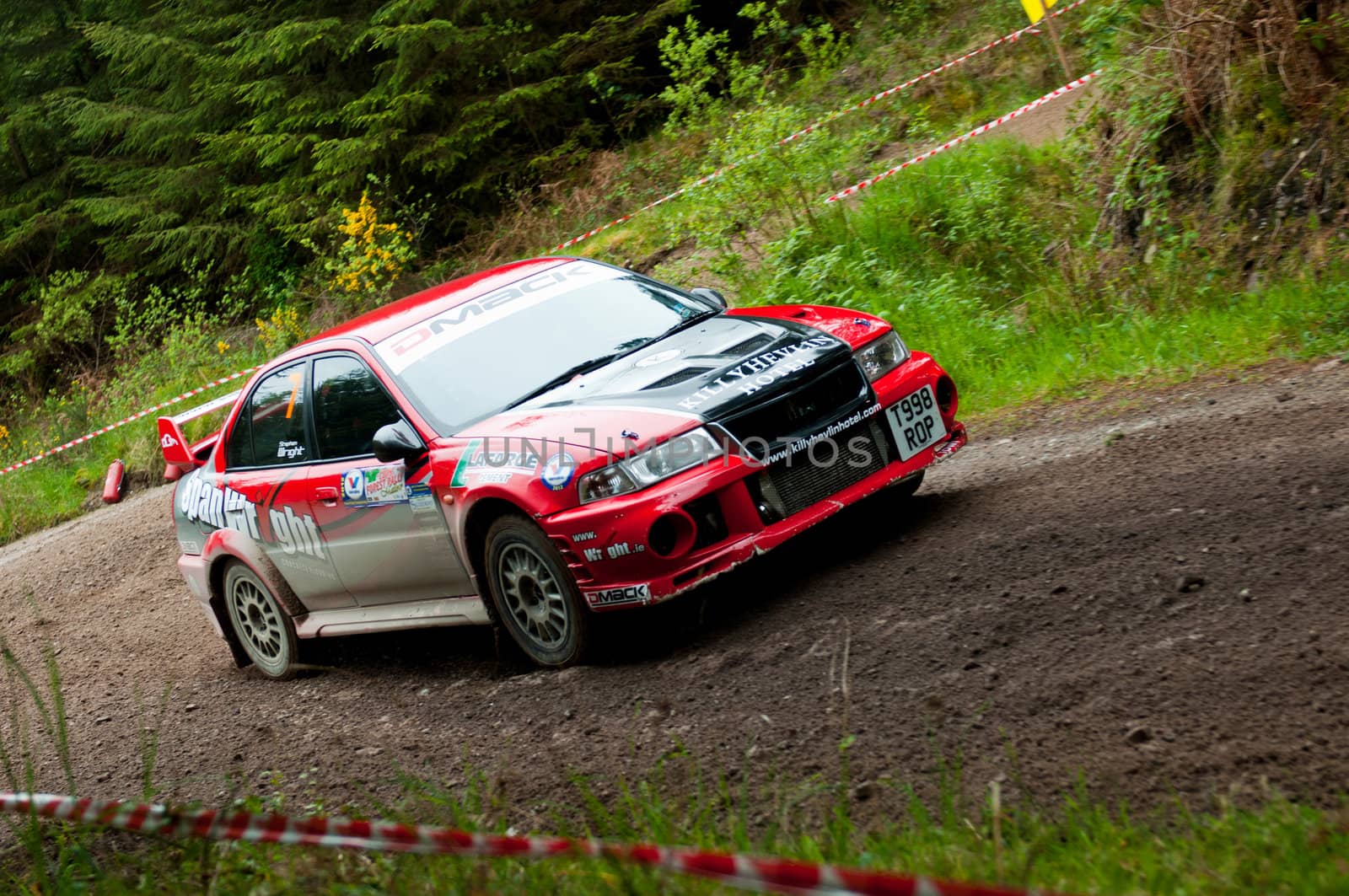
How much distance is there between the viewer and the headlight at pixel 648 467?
510 cm

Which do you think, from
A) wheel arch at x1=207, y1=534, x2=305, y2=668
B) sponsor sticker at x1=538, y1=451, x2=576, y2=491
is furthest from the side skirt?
sponsor sticker at x1=538, y1=451, x2=576, y2=491

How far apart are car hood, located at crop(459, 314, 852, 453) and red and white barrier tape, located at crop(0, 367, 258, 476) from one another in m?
10.8

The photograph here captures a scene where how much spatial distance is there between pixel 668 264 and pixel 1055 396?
6.03m

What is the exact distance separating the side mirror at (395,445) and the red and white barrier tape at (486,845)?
1.79 meters

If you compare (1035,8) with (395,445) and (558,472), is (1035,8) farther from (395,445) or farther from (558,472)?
(558,472)

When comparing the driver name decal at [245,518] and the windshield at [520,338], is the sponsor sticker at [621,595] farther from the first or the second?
the driver name decal at [245,518]

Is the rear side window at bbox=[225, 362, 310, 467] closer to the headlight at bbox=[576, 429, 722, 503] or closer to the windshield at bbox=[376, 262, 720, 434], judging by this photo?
the windshield at bbox=[376, 262, 720, 434]

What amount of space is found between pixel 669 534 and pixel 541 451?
2.05ft

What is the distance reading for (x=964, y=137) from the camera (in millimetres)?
12469

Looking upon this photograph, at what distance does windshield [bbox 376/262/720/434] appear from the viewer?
5941mm

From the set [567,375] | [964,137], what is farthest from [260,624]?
[964,137]

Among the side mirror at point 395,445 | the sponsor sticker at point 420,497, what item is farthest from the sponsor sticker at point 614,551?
the side mirror at point 395,445

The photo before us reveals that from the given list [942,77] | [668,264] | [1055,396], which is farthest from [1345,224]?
[942,77]

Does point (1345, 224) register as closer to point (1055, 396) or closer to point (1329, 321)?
point (1329, 321)
